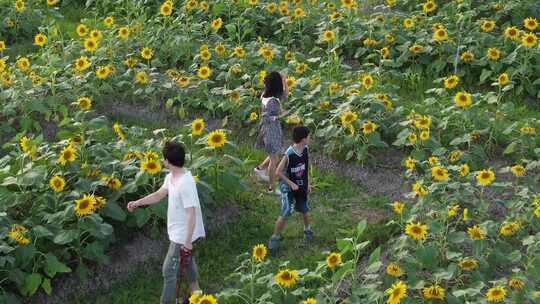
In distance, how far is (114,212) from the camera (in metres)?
6.54

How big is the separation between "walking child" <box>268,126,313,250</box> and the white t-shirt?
1.07 m

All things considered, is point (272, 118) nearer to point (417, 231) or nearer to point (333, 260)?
point (417, 231)

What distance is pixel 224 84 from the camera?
9.72m

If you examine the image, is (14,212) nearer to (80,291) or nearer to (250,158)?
(80,291)

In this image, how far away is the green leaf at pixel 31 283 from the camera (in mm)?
5941

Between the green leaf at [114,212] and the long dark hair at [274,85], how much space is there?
5.96 ft

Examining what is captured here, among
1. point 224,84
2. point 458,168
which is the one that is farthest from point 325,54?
point 458,168

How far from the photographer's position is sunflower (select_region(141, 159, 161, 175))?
6656 mm

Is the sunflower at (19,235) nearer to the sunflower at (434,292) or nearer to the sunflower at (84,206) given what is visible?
the sunflower at (84,206)

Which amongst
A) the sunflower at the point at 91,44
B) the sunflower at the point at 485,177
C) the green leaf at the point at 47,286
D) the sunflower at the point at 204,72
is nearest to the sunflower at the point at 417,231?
the sunflower at the point at 485,177

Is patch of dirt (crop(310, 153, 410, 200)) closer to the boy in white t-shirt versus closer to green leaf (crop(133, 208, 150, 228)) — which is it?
green leaf (crop(133, 208, 150, 228))

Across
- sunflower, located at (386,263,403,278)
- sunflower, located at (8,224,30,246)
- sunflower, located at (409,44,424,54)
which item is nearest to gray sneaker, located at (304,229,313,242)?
sunflower, located at (386,263,403,278)

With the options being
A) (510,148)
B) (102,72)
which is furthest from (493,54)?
(102,72)

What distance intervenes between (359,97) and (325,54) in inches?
99.5
